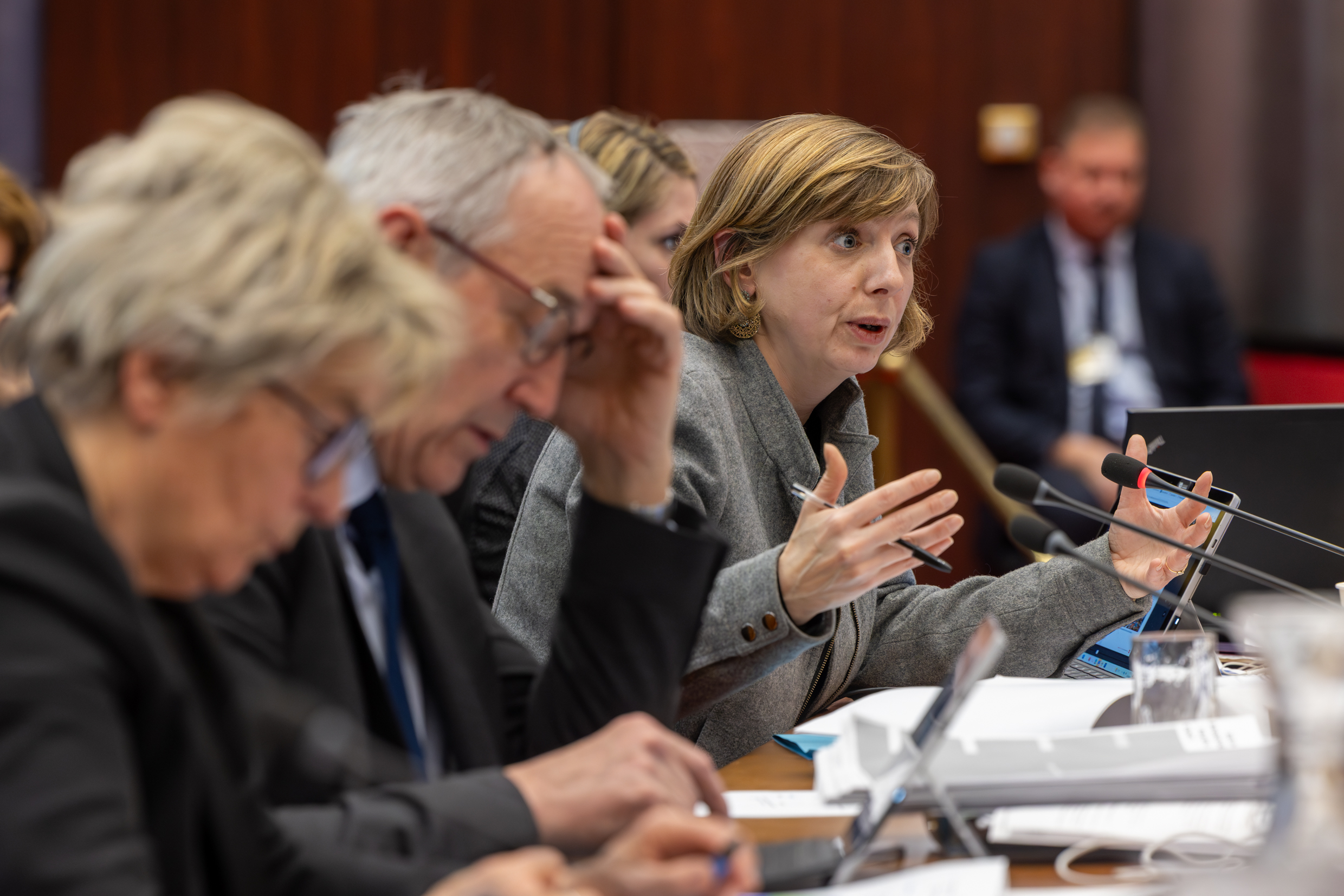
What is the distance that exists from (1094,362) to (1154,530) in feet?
9.50

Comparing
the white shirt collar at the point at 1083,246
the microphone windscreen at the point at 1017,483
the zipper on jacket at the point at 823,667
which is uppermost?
the microphone windscreen at the point at 1017,483

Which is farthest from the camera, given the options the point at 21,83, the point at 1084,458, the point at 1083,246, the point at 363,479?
the point at 21,83

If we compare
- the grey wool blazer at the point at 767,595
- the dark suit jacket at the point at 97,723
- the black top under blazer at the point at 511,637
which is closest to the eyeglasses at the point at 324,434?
the dark suit jacket at the point at 97,723

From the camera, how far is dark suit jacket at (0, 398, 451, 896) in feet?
2.52

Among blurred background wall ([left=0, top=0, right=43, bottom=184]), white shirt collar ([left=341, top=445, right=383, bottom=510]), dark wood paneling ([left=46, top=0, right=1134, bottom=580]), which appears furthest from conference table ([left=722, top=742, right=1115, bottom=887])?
blurred background wall ([left=0, top=0, right=43, bottom=184])

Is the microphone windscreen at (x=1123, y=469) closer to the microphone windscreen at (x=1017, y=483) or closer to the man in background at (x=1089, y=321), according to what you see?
the microphone windscreen at (x=1017, y=483)

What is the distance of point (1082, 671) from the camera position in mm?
1887

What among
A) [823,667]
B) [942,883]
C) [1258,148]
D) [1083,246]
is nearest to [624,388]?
[823,667]

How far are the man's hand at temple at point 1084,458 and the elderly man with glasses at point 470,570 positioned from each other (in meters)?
3.05

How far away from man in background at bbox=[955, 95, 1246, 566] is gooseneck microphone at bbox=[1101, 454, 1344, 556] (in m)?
2.79

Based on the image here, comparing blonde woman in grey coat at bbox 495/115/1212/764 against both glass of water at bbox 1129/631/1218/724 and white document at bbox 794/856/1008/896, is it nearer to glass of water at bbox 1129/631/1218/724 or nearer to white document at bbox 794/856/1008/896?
glass of water at bbox 1129/631/1218/724

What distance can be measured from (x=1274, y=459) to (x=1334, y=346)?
2.94 m

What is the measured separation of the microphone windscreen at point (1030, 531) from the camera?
4.68 ft

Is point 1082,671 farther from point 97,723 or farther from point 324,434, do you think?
point 97,723
